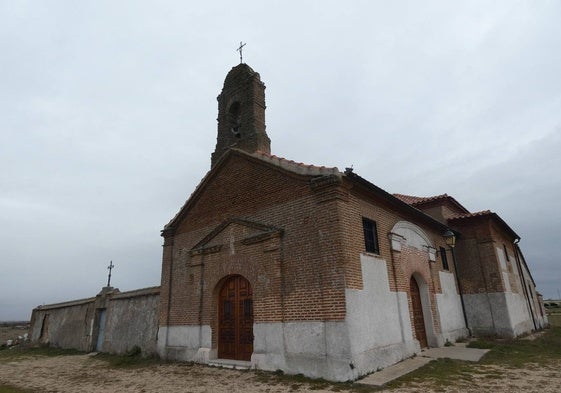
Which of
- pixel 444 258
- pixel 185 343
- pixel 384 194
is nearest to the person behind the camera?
pixel 384 194

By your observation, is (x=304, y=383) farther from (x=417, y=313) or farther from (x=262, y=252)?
(x=417, y=313)

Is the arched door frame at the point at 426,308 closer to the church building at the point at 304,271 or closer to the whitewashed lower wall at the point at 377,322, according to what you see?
the church building at the point at 304,271

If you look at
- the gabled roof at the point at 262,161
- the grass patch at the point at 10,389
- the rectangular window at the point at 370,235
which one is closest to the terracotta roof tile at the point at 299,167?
the gabled roof at the point at 262,161

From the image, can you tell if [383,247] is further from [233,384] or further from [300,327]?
[233,384]

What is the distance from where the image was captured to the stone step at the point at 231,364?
9.08 metres

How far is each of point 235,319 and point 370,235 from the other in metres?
4.69

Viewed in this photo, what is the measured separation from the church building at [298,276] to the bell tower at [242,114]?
5 centimetres

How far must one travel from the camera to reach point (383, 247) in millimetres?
10211

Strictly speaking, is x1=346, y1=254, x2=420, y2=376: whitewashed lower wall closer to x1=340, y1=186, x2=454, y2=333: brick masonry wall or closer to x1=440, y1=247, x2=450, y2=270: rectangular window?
x1=340, y1=186, x2=454, y2=333: brick masonry wall

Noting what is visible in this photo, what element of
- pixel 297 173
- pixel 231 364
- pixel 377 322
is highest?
pixel 297 173

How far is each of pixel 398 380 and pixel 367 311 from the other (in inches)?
64.4

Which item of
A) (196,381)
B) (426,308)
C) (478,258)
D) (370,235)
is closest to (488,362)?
(426,308)

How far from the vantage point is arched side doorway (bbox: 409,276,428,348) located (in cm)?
1119

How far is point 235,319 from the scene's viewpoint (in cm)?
1020
